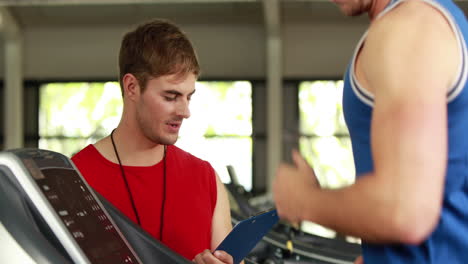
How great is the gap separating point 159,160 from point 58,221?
84 centimetres

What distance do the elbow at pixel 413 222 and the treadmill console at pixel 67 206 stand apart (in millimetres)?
400

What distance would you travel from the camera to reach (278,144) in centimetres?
1294

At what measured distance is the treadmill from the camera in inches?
36.4

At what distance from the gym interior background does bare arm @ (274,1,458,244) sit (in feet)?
38.8

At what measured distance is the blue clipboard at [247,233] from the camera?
3.96ft

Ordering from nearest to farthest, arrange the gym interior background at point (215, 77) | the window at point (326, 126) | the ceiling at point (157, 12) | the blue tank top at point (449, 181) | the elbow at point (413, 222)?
the elbow at point (413, 222)
the blue tank top at point (449, 181)
the ceiling at point (157, 12)
the gym interior background at point (215, 77)
the window at point (326, 126)

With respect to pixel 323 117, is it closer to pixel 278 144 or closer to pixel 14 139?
pixel 278 144

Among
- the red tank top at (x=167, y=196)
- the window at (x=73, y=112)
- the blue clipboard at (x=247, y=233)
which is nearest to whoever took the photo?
the blue clipboard at (x=247, y=233)

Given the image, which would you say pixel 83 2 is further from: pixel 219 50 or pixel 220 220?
pixel 220 220

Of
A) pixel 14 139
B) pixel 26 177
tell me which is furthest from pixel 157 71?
pixel 14 139

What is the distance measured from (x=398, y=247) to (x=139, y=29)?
3.38 ft

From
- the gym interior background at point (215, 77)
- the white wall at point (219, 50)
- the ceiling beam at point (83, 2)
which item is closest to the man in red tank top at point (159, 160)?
the ceiling beam at point (83, 2)

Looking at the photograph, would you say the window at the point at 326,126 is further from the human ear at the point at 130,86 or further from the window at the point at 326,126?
the human ear at the point at 130,86

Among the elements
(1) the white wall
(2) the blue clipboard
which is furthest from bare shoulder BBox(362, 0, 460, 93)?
(1) the white wall
